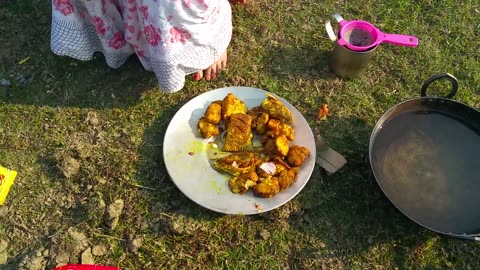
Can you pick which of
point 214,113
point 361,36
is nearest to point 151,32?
point 214,113

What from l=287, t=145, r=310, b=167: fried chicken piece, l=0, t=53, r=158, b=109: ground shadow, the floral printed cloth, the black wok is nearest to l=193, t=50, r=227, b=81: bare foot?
the floral printed cloth

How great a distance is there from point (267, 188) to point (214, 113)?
20.2 inches

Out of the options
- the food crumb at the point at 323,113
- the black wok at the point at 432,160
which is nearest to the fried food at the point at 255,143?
the food crumb at the point at 323,113

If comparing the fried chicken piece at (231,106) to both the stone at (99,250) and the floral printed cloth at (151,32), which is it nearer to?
the floral printed cloth at (151,32)

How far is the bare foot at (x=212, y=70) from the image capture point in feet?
8.63

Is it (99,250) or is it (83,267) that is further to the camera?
(99,250)

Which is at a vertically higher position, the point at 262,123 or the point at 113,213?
the point at 262,123

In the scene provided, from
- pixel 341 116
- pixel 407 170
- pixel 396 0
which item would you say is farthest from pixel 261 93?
pixel 396 0

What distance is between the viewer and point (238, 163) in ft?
7.36

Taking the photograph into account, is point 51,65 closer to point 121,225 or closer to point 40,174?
point 40,174

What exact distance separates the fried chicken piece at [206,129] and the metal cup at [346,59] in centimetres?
91

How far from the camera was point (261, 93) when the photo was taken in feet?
8.29

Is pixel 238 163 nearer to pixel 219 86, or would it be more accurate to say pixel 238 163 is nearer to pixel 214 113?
pixel 214 113

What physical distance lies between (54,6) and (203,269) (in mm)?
1590
